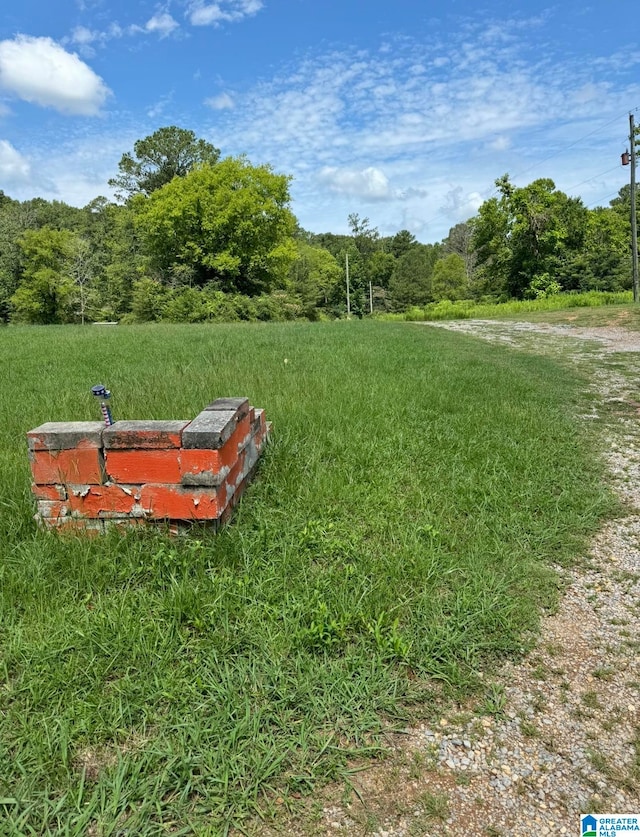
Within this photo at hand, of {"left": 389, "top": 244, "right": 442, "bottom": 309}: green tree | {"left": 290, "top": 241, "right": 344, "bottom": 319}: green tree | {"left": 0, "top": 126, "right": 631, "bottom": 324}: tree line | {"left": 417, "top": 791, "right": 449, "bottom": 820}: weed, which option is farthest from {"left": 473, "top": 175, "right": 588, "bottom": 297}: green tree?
{"left": 417, "top": 791, "right": 449, "bottom": 820}: weed

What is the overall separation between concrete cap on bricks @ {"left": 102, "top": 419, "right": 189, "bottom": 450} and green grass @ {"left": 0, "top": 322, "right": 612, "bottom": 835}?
0.43 metres

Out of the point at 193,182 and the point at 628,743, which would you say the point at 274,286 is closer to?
the point at 193,182

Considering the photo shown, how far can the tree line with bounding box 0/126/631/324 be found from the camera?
31766 mm

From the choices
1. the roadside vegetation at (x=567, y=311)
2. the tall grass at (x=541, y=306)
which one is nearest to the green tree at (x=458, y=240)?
the roadside vegetation at (x=567, y=311)

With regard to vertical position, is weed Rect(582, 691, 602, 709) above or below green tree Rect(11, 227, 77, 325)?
below

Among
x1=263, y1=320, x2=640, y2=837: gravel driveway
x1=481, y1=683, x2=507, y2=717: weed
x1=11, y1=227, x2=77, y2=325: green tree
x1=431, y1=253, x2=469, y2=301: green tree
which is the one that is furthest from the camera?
x1=431, y1=253, x2=469, y2=301: green tree

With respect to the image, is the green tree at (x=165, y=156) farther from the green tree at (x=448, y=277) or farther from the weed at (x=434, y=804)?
the weed at (x=434, y=804)

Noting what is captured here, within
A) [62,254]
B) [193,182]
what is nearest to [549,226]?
[193,182]

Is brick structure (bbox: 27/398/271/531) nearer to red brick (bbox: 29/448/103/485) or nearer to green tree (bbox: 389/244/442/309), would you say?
red brick (bbox: 29/448/103/485)

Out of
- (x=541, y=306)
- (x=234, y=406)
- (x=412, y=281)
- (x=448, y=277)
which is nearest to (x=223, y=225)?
(x=541, y=306)

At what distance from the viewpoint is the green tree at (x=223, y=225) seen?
3170 cm

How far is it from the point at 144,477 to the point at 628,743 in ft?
6.39

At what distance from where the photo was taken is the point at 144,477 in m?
2.25

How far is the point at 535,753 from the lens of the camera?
4.90 ft
